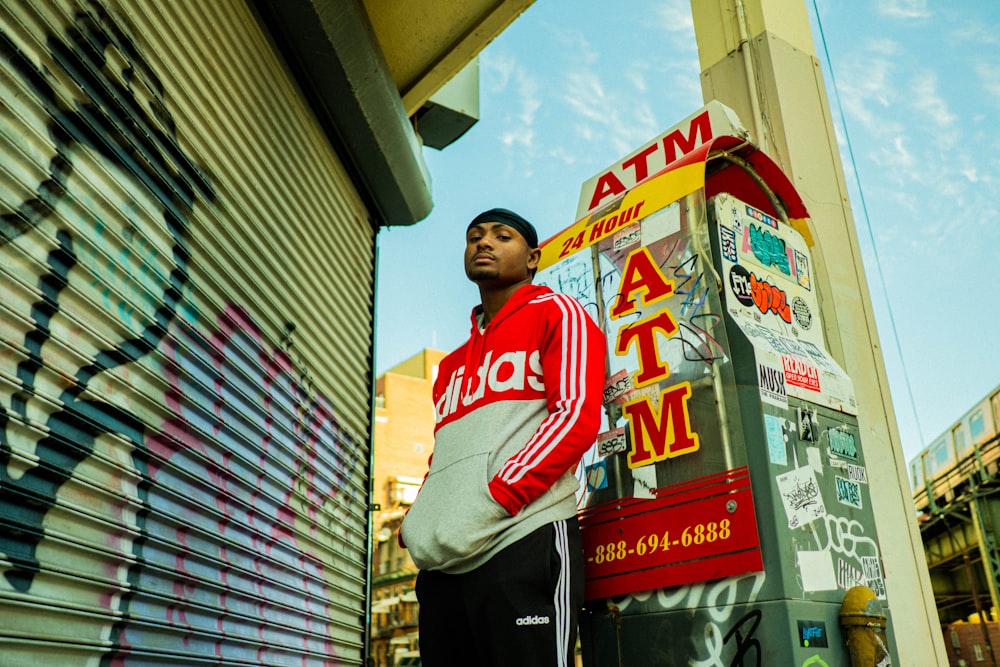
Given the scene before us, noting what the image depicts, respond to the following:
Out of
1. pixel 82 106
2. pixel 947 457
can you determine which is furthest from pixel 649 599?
pixel 947 457

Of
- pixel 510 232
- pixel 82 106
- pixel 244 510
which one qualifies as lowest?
pixel 244 510

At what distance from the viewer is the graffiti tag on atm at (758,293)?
98.0 inches

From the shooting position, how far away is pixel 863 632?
86.4 inches

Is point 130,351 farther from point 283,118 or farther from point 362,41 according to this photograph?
point 362,41

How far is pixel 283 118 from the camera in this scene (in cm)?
420

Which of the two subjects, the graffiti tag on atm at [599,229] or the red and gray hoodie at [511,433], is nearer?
the red and gray hoodie at [511,433]

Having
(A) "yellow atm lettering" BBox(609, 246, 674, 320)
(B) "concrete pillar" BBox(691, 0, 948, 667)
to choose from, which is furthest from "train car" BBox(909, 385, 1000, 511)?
(A) "yellow atm lettering" BBox(609, 246, 674, 320)

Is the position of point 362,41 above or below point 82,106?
above

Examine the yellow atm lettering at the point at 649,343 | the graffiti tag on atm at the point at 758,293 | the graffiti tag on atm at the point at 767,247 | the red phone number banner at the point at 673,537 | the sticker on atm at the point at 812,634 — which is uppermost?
the graffiti tag on atm at the point at 767,247

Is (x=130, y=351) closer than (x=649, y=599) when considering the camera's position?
No

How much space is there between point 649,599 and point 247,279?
2316 mm

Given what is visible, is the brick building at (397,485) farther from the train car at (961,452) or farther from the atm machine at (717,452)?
the atm machine at (717,452)

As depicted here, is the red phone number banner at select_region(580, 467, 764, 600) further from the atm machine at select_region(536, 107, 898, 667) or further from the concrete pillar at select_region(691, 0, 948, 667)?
the concrete pillar at select_region(691, 0, 948, 667)

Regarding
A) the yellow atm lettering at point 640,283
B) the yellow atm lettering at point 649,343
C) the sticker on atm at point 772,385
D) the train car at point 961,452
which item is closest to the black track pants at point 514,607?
the yellow atm lettering at point 649,343
